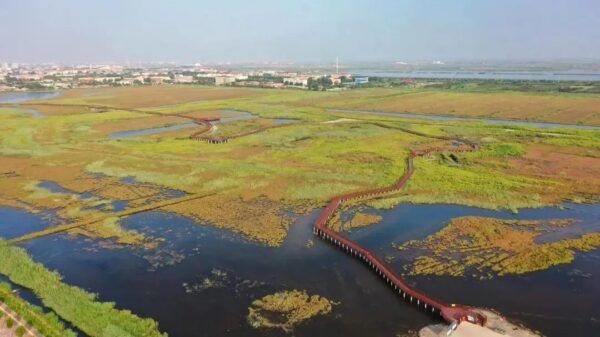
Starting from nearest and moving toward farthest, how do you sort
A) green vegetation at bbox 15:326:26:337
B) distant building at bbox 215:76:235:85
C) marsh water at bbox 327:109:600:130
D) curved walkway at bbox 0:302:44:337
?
green vegetation at bbox 15:326:26:337 < curved walkway at bbox 0:302:44:337 < marsh water at bbox 327:109:600:130 < distant building at bbox 215:76:235:85

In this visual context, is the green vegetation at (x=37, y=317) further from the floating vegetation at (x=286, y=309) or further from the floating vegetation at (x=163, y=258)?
the floating vegetation at (x=286, y=309)

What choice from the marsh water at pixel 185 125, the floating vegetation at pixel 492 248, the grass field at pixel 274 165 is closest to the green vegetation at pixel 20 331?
the grass field at pixel 274 165

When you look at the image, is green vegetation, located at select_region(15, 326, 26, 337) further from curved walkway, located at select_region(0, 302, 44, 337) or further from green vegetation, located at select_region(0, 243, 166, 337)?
green vegetation, located at select_region(0, 243, 166, 337)

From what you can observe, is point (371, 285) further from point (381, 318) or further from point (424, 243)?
point (424, 243)

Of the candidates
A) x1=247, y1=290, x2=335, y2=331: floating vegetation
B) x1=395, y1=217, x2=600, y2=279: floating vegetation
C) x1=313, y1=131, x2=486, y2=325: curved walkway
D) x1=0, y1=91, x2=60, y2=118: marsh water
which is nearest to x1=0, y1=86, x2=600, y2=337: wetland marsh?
x1=247, y1=290, x2=335, y2=331: floating vegetation

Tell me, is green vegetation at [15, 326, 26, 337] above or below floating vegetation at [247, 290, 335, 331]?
above

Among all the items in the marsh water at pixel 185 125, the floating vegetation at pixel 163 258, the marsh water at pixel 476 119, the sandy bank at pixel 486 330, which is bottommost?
the floating vegetation at pixel 163 258

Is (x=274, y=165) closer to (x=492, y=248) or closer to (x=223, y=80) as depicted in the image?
(x=492, y=248)
